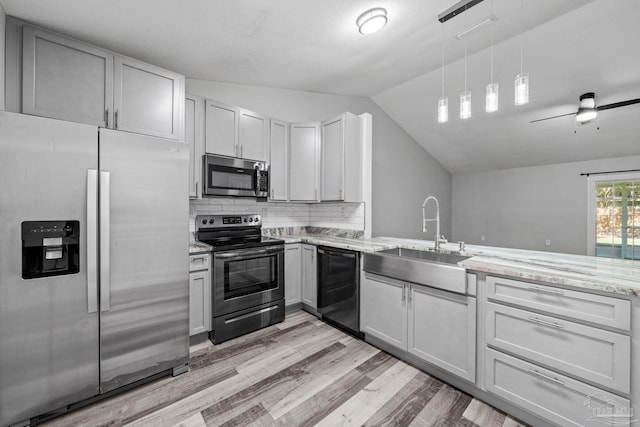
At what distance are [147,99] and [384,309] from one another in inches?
106

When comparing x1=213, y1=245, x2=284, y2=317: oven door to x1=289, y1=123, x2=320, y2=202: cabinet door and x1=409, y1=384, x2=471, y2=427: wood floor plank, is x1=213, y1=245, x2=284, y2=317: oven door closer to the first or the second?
x1=289, y1=123, x2=320, y2=202: cabinet door

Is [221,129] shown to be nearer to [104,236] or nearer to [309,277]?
[104,236]

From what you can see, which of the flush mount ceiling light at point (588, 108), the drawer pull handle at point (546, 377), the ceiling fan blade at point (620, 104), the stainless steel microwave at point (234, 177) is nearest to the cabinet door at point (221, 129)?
the stainless steel microwave at point (234, 177)

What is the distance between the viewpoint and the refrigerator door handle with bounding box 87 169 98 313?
1.63 metres

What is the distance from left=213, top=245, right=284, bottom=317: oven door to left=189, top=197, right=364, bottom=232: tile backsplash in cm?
76

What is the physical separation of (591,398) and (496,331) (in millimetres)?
471

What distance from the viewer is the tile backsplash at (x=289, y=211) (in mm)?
3061

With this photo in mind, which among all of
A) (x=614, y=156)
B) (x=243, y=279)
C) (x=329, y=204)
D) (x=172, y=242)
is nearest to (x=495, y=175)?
(x=614, y=156)

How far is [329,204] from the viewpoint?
372cm

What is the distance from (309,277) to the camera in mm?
3119

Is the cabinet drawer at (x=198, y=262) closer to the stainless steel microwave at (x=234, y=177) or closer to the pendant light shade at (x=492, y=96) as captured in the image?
the stainless steel microwave at (x=234, y=177)

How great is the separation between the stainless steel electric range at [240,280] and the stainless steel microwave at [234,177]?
1.48ft

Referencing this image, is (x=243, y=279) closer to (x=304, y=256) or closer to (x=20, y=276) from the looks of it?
(x=304, y=256)

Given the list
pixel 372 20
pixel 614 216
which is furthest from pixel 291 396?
pixel 614 216
